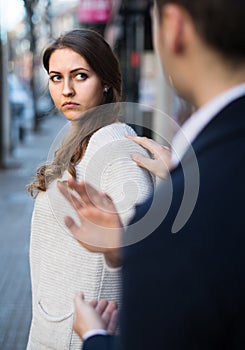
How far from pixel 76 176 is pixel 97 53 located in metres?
0.42

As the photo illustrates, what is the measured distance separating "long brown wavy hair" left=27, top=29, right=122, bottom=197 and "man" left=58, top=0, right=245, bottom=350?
2.42ft

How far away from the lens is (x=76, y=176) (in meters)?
1.68

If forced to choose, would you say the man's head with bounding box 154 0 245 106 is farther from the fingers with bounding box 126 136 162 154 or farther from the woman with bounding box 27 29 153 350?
the fingers with bounding box 126 136 162 154

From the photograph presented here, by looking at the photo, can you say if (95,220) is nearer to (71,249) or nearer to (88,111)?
(71,249)

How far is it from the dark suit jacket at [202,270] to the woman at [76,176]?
0.43m

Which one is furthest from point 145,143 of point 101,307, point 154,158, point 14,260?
point 14,260

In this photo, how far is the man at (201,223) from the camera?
0.95 meters

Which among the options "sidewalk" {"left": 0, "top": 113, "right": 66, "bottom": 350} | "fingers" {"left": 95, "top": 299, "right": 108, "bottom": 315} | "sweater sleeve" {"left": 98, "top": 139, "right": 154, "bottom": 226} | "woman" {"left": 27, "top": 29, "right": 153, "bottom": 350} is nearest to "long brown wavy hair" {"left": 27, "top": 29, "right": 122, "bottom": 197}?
"woman" {"left": 27, "top": 29, "right": 153, "bottom": 350}

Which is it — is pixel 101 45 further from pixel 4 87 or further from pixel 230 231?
pixel 4 87

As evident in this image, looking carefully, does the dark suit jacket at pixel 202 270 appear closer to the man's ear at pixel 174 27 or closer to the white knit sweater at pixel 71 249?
the man's ear at pixel 174 27

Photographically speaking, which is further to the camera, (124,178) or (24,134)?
(24,134)

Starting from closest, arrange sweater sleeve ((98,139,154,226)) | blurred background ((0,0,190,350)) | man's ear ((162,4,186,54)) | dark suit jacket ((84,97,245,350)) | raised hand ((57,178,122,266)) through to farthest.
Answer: dark suit jacket ((84,97,245,350)) < man's ear ((162,4,186,54)) < raised hand ((57,178,122,266)) < sweater sleeve ((98,139,154,226)) < blurred background ((0,0,190,350))

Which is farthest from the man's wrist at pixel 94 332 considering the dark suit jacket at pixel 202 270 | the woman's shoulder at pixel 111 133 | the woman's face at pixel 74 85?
the woman's face at pixel 74 85

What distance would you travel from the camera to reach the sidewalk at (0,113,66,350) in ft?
15.8
